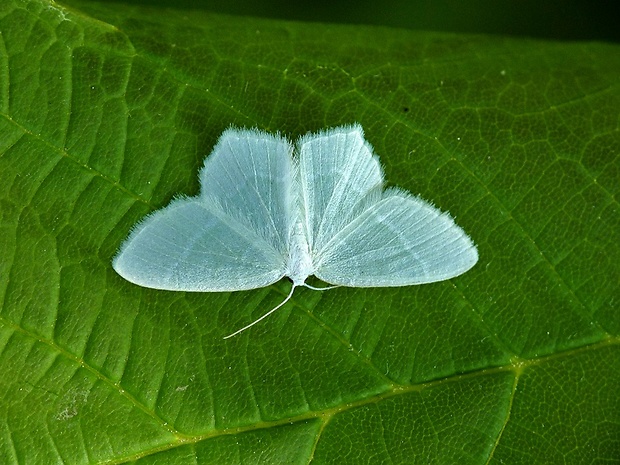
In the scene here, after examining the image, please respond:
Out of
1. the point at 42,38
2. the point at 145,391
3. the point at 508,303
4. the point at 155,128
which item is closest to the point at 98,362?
the point at 145,391

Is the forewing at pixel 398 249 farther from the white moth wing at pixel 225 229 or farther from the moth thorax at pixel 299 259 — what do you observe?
the white moth wing at pixel 225 229

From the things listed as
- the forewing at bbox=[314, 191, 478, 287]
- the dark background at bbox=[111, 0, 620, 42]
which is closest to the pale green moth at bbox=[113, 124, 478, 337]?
the forewing at bbox=[314, 191, 478, 287]

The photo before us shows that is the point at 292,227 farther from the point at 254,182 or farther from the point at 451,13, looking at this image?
the point at 451,13

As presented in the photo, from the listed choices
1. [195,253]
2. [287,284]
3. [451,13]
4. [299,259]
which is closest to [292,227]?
[299,259]

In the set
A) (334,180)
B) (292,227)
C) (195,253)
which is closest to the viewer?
(195,253)

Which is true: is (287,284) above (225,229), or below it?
below

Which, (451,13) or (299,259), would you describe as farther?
(451,13)
